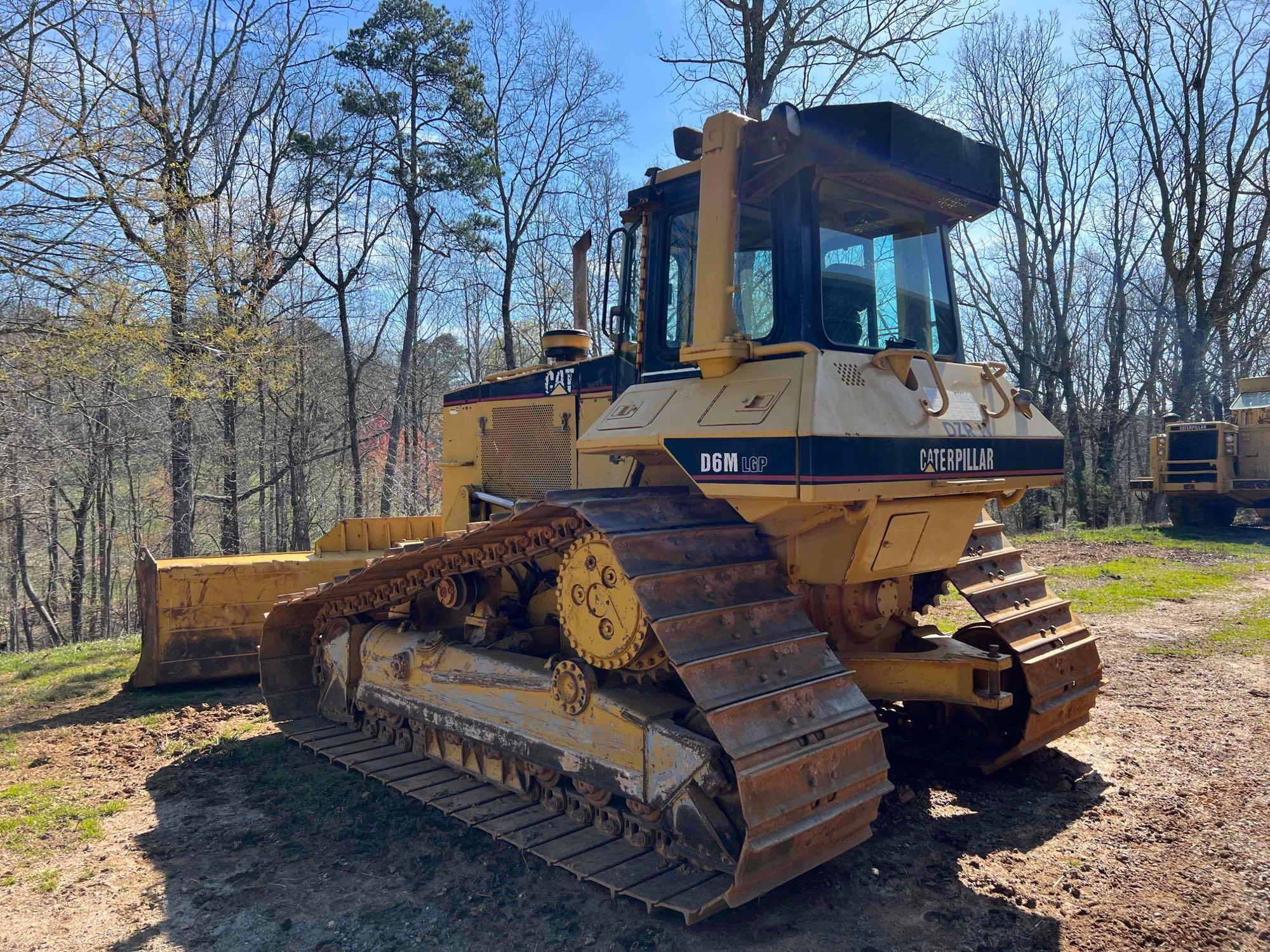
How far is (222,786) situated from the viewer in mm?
5246

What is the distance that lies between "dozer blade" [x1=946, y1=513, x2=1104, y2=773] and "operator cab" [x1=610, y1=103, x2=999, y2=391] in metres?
1.41

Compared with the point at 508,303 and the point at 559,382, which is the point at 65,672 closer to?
the point at 559,382

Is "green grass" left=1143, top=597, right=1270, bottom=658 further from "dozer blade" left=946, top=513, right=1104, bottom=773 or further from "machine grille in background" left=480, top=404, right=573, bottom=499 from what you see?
"machine grille in background" left=480, top=404, right=573, bottom=499

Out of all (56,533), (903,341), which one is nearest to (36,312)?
Answer: (903,341)

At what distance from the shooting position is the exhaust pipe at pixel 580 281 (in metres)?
5.36

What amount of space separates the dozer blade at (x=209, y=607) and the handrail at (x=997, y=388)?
16.3ft

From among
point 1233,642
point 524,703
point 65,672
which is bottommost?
point 65,672

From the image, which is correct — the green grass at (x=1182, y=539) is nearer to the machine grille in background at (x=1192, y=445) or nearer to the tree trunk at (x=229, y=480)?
the machine grille in background at (x=1192, y=445)

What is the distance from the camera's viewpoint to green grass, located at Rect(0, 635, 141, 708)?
746cm

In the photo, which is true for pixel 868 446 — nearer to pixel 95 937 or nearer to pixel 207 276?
pixel 95 937

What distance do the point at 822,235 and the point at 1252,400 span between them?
18.0 m

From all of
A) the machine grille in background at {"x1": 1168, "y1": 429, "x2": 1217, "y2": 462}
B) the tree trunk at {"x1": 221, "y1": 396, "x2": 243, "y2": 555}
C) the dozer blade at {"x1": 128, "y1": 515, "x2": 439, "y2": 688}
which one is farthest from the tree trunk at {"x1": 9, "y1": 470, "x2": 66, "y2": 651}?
the machine grille in background at {"x1": 1168, "y1": 429, "x2": 1217, "y2": 462}

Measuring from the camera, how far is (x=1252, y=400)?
17.8 m

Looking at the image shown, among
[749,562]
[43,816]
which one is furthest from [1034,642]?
[43,816]
